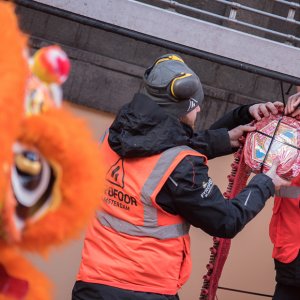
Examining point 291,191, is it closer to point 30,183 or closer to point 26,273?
point 26,273

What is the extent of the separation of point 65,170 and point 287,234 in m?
2.06

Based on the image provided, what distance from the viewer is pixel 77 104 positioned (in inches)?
166

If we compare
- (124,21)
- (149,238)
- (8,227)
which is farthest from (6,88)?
(124,21)

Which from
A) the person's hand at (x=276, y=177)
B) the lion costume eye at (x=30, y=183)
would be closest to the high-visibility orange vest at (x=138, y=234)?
the person's hand at (x=276, y=177)

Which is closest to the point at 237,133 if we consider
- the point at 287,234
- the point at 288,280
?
the point at 287,234

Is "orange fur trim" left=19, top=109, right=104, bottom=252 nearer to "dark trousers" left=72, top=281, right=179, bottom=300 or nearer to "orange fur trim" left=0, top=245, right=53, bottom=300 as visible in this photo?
"orange fur trim" left=0, top=245, right=53, bottom=300

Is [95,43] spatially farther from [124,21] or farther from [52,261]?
[52,261]

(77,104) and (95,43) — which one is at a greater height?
(95,43)

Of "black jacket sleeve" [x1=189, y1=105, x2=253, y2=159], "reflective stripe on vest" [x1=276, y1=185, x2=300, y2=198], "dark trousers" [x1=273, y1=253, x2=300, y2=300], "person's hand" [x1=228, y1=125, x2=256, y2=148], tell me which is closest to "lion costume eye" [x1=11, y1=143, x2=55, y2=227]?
"black jacket sleeve" [x1=189, y1=105, x2=253, y2=159]

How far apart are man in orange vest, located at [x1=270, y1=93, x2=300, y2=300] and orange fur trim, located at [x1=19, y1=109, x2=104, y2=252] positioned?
1855 mm

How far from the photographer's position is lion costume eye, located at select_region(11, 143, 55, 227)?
1.22 meters

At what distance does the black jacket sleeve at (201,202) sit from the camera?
2.39 meters

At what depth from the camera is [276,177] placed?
9.01ft

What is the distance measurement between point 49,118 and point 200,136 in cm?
169
